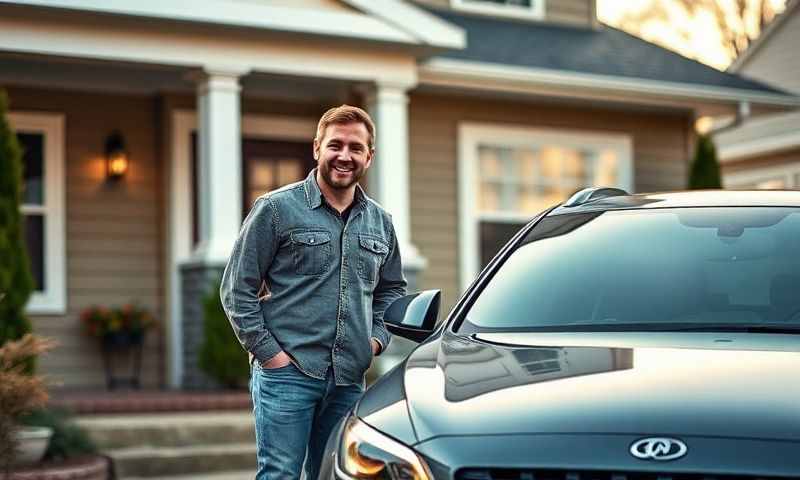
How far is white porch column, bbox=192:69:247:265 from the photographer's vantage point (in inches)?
429

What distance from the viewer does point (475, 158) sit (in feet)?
44.4

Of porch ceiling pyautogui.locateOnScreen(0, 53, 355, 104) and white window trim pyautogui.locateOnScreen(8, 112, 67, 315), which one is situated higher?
porch ceiling pyautogui.locateOnScreen(0, 53, 355, 104)

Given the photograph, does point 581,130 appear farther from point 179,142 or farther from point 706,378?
point 706,378

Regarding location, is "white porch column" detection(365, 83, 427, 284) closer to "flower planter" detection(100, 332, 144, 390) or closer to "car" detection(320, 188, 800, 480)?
"flower planter" detection(100, 332, 144, 390)

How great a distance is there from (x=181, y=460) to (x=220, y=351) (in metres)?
1.71

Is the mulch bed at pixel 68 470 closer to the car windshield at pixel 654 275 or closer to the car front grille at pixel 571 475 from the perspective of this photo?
the car windshield at pixel 654 275

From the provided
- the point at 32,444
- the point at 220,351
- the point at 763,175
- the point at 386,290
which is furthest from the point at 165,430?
the point at 763,175

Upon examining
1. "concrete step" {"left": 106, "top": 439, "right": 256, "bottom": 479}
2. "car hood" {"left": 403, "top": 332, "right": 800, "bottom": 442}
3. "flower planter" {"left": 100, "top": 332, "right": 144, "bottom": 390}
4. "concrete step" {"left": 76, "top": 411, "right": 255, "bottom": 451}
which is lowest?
"concrete step" {"left": 106, "top": 439, "right": 256, "bottom": 479}

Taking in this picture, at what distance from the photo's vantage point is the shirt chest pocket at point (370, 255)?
4547mm

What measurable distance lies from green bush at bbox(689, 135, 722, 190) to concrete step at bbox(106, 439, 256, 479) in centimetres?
688

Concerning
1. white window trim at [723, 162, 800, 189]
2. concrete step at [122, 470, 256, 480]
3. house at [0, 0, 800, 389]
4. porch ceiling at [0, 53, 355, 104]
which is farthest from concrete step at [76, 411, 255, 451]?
white window trim at [723, 162, 800, 189]

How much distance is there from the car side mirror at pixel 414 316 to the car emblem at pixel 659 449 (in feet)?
4.37

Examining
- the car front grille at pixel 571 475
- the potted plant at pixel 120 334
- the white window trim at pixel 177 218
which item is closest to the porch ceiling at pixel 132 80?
the white window trim at pixel 177 218

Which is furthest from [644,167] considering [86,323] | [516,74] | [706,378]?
[706,378]
